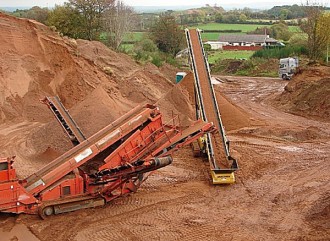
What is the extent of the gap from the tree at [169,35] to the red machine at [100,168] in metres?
37.5

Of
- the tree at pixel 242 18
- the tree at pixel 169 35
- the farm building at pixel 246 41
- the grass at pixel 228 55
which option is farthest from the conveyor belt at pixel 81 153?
the tree at pixel 242 18

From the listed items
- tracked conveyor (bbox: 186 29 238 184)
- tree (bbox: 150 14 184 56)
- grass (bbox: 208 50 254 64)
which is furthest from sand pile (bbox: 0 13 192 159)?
grass (bbox: 208 50 254 64)

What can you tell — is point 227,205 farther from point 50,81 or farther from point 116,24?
point 116,24

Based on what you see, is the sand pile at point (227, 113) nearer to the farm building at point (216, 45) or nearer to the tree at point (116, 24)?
the tree at point (116, 24)

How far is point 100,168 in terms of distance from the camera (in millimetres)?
12141

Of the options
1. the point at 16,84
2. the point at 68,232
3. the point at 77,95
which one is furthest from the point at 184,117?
the point at 68,232

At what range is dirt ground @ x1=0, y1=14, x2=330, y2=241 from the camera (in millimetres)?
11766

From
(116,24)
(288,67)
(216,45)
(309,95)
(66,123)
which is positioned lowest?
(216,45)

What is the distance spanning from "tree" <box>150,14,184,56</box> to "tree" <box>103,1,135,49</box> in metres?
4.98

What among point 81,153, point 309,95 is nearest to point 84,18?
point 309,95

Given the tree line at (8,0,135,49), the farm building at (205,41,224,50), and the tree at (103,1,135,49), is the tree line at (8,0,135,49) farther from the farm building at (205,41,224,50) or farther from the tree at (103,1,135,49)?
the farm building at (205,41,224,50)

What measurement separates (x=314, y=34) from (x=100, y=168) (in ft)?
121

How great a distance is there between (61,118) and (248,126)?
11651 millimetres

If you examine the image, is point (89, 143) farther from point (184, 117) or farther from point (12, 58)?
point (12, 58)
